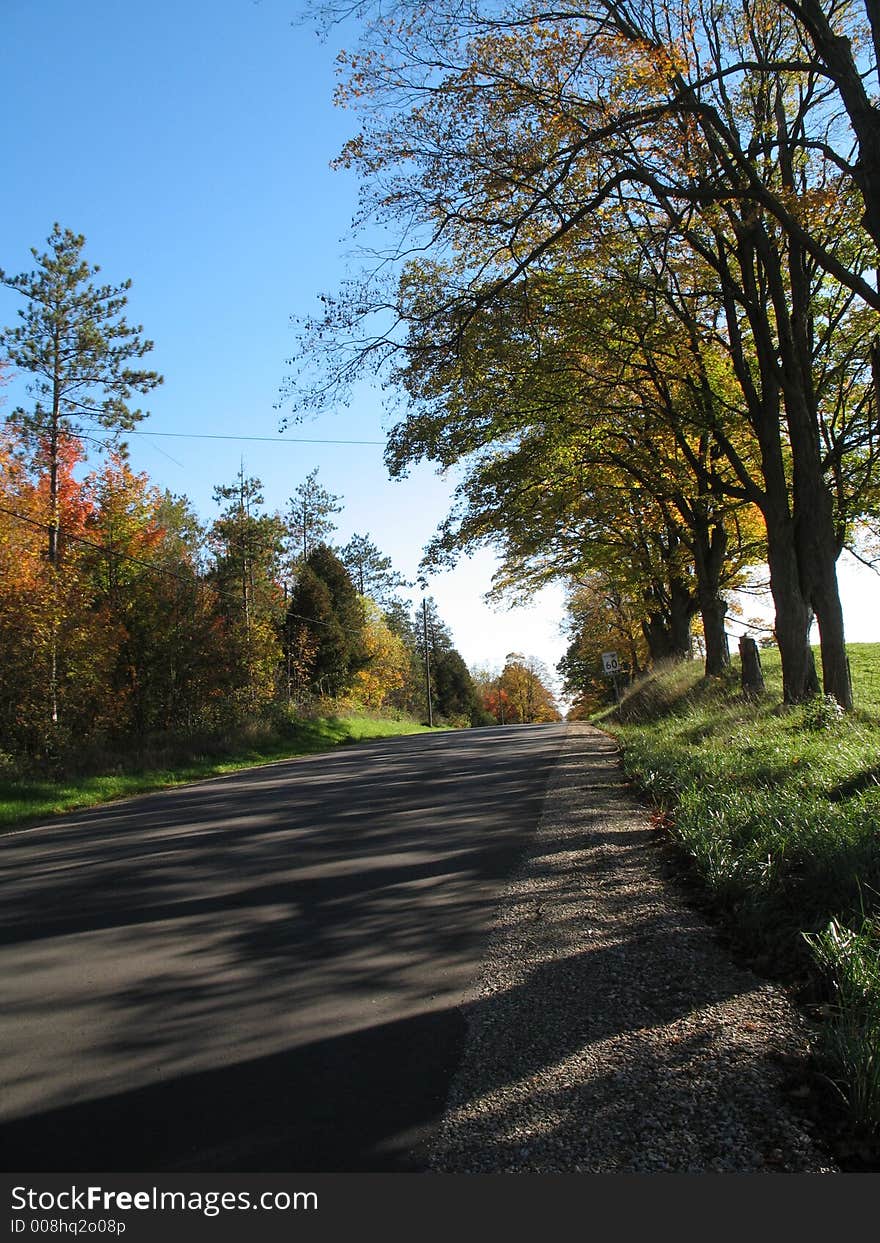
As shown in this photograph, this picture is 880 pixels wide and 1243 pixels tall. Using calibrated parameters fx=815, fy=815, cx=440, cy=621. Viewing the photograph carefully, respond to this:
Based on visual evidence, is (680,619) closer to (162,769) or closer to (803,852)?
(162,769)

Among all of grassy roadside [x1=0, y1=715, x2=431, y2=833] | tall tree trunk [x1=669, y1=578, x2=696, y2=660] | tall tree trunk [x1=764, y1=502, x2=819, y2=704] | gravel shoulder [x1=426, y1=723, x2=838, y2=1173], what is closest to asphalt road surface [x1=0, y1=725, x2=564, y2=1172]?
gravel shoulder [x1=426, y1=723, x2=838, y2=1173]

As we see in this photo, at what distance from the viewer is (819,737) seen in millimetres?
9570

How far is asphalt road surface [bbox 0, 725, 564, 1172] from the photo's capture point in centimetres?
312

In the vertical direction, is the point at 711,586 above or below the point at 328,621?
below

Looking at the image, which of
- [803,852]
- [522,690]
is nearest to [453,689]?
[522,690]

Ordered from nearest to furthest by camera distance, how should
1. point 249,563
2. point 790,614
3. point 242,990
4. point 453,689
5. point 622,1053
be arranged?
point 622,1053 < point 242,990 < point 790,614 < point 249,563 < point 453,689

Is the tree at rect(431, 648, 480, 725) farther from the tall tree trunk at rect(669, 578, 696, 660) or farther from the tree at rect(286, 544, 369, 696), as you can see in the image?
the tall tree trunk at rect(669, 578, 696, 660)

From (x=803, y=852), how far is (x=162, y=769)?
16.9 meters

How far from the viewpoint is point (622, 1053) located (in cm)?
358

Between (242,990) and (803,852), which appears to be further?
(803,852)

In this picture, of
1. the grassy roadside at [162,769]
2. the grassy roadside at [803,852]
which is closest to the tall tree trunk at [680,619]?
the grassy roadside at [162,769]

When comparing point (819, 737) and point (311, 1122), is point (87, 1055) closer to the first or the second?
point (311, 1122)

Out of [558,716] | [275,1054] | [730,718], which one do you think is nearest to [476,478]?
[730,718]

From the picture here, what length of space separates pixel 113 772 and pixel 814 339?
17.6m
